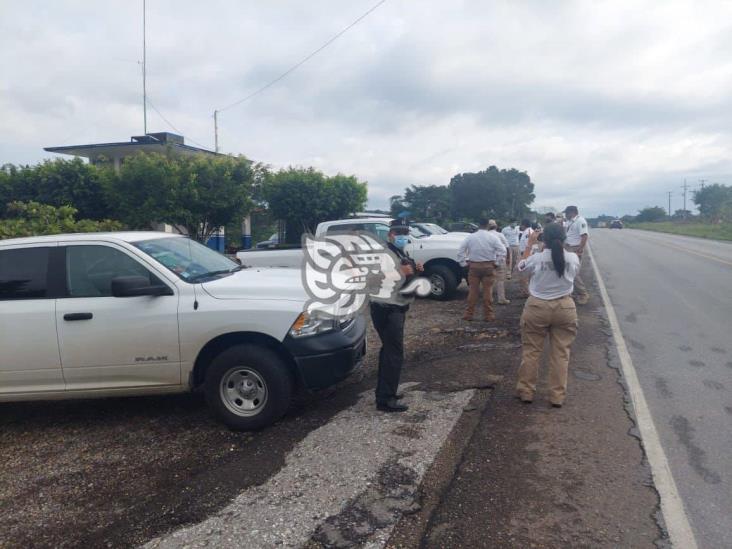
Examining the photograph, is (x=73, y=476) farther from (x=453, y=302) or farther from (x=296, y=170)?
(x=296, y=170)

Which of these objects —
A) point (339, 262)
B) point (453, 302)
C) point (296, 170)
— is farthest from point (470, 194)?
point (339, 262)

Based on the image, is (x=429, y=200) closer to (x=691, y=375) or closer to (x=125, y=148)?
(x=125, y=148)

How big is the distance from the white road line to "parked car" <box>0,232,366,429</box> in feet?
7.90

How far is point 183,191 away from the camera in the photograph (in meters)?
15.9

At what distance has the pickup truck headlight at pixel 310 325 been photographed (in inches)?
176

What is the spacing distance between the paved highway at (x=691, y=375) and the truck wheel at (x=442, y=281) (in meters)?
3.06

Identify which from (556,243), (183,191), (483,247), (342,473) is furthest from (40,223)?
(556,243)

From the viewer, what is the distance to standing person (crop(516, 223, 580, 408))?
16.1ft

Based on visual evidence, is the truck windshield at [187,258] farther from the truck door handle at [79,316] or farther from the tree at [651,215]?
the tree at [651,215]

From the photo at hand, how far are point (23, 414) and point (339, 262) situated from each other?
11.7 ft

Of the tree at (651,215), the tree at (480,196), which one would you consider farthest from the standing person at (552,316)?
the tree at (651,215)

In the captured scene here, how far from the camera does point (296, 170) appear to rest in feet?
72.6

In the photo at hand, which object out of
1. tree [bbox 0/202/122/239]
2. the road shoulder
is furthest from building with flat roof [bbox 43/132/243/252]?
the road shoulder

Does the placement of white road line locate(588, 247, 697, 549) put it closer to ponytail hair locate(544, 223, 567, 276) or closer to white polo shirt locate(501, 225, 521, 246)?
ponytail hair locate(544, 223, 567, 276)
